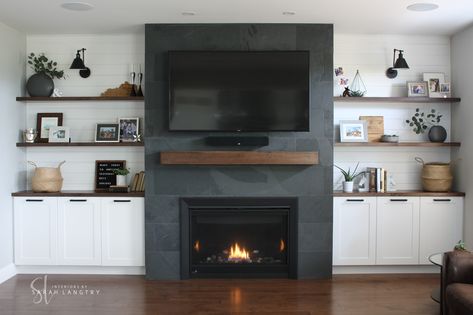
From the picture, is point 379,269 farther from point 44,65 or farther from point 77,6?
point 44,65

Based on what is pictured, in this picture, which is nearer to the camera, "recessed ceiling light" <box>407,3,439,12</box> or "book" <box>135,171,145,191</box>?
"recessed ceiling light" <box>407,3,439,12</box>

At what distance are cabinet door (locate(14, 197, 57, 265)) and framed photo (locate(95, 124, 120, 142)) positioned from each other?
0.79 m

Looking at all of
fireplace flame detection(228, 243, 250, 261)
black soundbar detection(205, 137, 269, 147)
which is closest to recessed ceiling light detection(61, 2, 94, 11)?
black soundbar detection(205, 137, 269, 147)

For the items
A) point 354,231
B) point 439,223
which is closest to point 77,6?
point 354,231

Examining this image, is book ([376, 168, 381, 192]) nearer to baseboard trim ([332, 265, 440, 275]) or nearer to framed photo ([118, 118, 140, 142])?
baseboard trim ([332, 265, 440, 275])

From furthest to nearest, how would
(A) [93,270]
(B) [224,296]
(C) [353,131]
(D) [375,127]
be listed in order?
1. (D) [375,127]
2. (C) [353,131]
3. (A) [93,270]
4. (B) [224,296]

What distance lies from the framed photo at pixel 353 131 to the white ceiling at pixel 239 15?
95 centimetres

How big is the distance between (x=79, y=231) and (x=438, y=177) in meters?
3.69

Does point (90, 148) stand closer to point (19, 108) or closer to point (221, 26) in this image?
point (19, 108)

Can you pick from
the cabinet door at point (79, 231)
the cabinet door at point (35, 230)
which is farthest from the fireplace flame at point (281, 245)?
the cabinet door at point (35, 230)

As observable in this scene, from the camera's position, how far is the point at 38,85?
525 cm

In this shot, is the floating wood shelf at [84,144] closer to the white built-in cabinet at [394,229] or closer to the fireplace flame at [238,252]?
the fireplace flame at [238,252]

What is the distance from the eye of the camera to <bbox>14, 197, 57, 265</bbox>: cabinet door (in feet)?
16.8

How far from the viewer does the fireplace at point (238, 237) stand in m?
4.99
